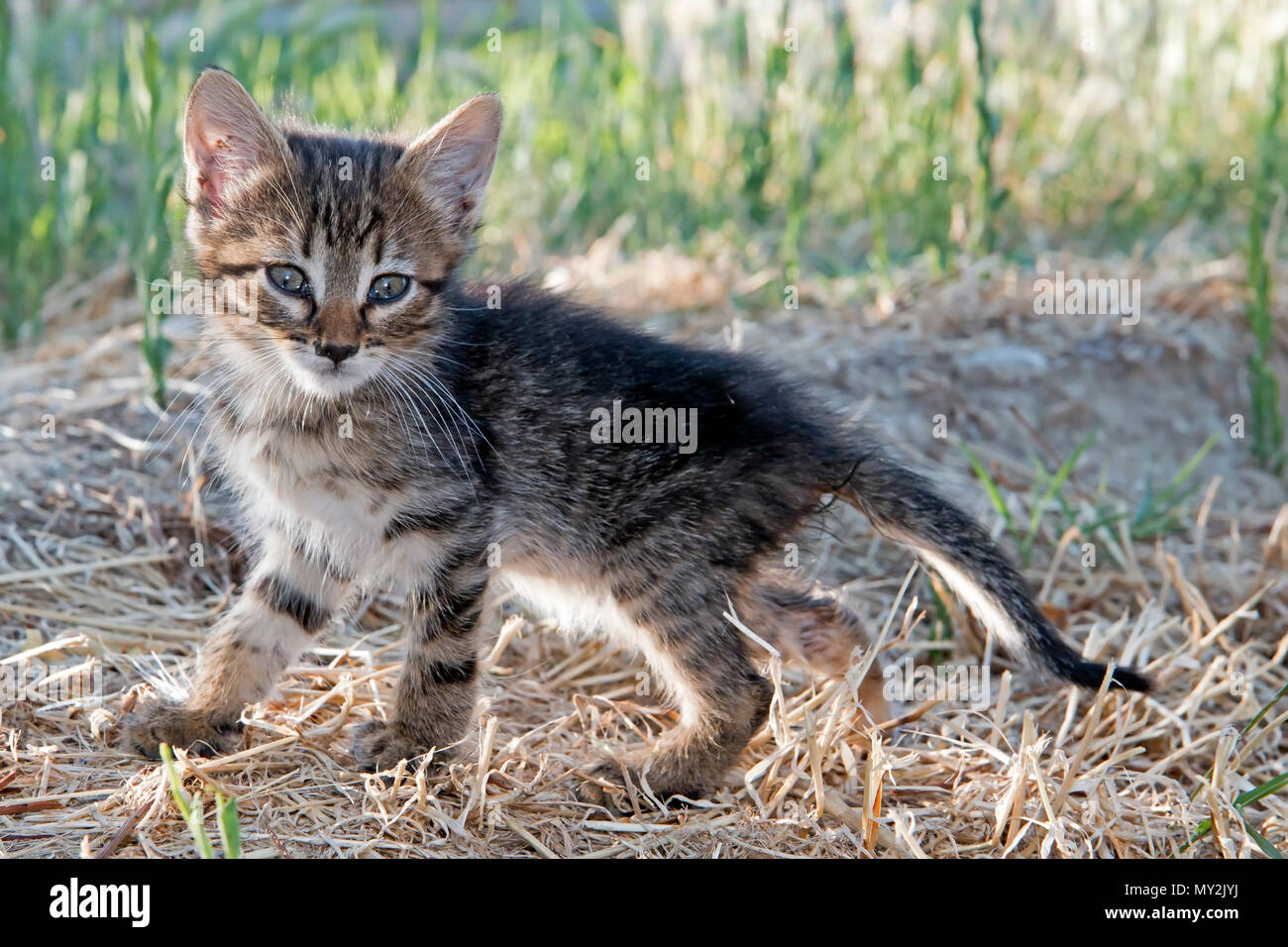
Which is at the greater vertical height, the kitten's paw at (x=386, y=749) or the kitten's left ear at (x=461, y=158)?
the kitten's left ear at (x=461, y=158)

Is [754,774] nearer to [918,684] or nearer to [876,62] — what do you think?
[918,684]

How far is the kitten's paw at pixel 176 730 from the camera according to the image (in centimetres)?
296

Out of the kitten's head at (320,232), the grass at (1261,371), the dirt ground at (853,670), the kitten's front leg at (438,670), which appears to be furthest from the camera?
the grass at (1261,371)

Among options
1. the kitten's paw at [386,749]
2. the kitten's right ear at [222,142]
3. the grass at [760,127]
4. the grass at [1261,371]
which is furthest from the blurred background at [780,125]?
the kitten's paw at [386,749]

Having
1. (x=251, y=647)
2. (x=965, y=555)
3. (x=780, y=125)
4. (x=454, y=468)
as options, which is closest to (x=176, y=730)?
(x=251, y=647)

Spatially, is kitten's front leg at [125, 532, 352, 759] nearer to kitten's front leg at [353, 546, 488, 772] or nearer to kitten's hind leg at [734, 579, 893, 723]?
kitten's front leg at [353, 546, 488, 772]

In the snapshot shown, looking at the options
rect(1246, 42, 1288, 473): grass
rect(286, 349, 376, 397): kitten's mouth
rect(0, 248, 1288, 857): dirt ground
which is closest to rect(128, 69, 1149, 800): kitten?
rect(286, 349, 376, 397): kitten's mouth

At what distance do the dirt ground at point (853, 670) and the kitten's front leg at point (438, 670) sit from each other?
0.33ft

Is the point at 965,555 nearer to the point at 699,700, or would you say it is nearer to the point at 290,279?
the point at 699,700

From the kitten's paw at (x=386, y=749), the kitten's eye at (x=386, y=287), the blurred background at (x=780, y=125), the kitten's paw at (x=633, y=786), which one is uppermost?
the blurred background at (x=780, y=125)

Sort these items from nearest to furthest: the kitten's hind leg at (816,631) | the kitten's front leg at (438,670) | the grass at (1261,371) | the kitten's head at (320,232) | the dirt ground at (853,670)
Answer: the dirt ground at (853,670) → the kitten's head at (320,232) → the kitten's front leg at (438,670) → the kitten's hind leg at (816,631) → the grass at (1261,371)

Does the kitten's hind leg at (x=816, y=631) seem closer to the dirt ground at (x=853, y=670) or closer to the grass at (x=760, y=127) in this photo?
the dirt ground at (x=853, y=670)

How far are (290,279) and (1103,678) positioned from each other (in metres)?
1.92

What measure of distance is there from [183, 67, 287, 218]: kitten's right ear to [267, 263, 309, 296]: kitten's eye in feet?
0.78
